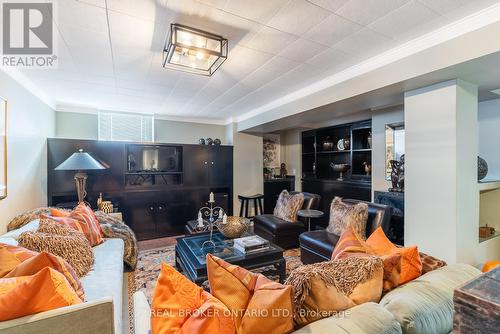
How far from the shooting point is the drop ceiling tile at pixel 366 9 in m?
1.56

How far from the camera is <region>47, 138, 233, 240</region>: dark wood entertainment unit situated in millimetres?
3803

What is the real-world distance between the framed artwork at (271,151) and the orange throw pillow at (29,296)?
5374mm

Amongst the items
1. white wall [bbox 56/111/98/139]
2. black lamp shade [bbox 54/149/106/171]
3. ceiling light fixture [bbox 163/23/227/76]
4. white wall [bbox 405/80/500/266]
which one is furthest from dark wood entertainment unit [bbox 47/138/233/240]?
white wall [bbox 405/80/500/266]

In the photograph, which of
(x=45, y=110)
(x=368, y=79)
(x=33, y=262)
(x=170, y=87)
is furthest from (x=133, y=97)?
(x=368, y=79)

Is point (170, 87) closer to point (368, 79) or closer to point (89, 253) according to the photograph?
point (89, 253)

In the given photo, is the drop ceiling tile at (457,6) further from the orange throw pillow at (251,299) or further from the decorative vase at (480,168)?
the orange throw pillow at (251,299)

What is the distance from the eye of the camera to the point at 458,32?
1.78 metres

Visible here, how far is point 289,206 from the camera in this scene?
378cm

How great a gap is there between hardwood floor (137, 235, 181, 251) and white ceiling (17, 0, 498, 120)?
2.41m

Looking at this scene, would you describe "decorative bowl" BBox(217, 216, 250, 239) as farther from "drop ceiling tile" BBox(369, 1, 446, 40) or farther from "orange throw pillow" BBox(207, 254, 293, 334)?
"drop ceiling tile" BBox(369, 1, 446, 40)

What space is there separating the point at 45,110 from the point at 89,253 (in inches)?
110

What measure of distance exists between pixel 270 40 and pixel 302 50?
13.9 inches

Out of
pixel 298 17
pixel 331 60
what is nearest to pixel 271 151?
pixel 331 60

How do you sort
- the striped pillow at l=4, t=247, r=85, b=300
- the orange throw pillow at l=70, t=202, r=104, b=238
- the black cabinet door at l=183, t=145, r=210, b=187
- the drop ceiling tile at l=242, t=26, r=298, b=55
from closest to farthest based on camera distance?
the striped pillow at l=4, t=247, r=85, b=300 < the drop ceiling tile at l=242, t=26, r=298, b=55 < the orange throw pillow at l=70, t=202, r=104, b=238 < the black cabinet door at l=183, t=145, r=210, b=187
